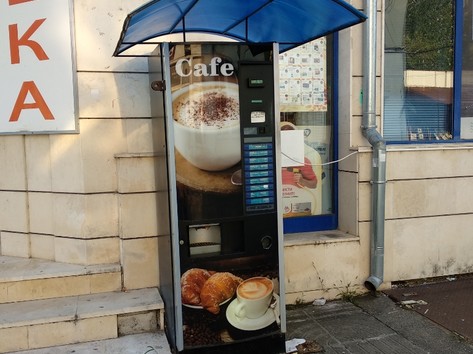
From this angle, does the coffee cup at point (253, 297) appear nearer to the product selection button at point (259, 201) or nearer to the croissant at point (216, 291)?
the croissant at point (216, 291)

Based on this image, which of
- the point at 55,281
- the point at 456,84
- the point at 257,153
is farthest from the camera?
the point at 456,84

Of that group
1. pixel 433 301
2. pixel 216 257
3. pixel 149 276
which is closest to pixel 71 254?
pixel 149 276

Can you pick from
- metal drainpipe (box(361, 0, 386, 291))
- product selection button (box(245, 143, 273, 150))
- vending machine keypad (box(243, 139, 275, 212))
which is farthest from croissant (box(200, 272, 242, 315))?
metal drainpipe (box(361, 0, 386, 291))

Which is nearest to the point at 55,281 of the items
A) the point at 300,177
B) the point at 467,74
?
the point at 300,177

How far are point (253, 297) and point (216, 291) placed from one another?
0.31m

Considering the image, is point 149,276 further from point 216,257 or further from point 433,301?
point 433,301

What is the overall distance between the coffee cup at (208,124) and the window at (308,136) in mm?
1723

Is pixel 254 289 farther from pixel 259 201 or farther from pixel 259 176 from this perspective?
pixel 259 176

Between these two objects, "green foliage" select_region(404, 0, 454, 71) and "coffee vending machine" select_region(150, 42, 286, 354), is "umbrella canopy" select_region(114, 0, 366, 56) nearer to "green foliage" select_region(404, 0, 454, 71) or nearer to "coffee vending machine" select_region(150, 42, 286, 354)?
"coffee vending machine" select_region(150, 42, 286, 354)

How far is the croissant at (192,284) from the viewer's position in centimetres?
337

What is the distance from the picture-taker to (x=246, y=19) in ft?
12.4

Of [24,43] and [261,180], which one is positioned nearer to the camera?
[261,180]

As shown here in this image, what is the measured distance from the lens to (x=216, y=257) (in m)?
3.40

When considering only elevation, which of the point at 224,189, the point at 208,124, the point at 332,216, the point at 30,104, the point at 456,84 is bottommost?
the point at 332,216
